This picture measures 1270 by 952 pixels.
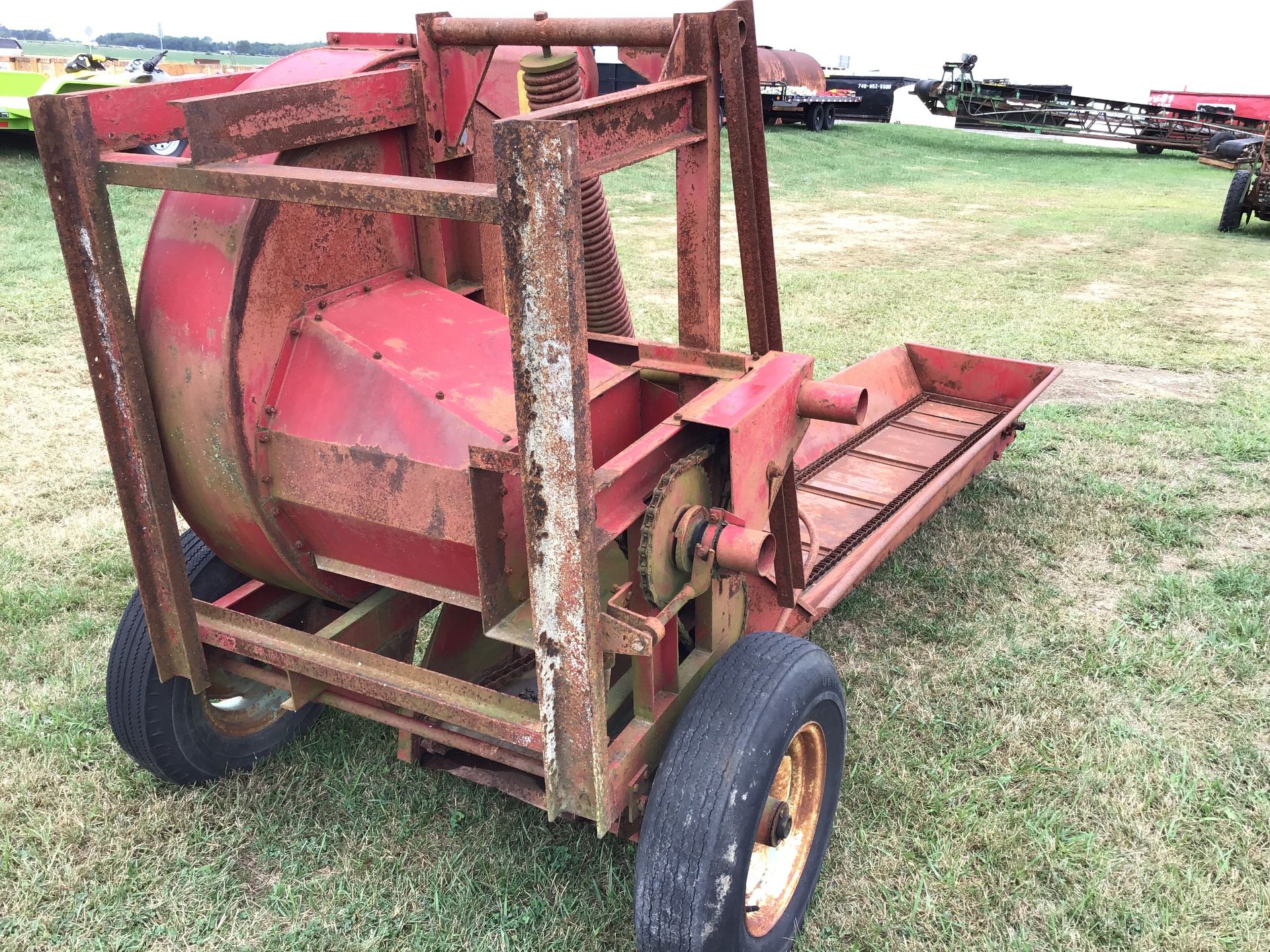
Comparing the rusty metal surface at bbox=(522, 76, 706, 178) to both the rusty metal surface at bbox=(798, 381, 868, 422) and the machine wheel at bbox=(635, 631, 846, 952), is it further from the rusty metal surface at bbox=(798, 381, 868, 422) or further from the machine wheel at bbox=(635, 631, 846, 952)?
the machine wheel at bbox=(635, 631, 846, 952)

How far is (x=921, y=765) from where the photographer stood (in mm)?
3277

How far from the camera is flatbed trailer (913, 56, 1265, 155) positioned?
20.5 metres

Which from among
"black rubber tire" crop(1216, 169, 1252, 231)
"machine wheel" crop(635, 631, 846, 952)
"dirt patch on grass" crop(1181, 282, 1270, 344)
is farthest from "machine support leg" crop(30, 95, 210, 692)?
"black rubber tire" crop(1216, 169, 1252, 231)

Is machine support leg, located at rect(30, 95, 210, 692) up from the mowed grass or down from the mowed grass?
up

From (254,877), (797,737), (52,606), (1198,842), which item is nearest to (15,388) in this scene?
(52,606)

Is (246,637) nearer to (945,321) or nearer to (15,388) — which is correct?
(15,388)

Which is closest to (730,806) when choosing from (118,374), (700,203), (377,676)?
(377,676)

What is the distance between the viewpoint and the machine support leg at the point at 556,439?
5.64ft

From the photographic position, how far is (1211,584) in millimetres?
4352

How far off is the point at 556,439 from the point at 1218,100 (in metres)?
25.3

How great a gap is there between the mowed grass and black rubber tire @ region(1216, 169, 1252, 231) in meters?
7.56

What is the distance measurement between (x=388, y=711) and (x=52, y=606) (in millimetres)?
2156

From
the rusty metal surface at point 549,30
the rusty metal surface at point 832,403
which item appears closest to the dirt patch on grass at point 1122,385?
the rusty metal surface at point 832,403

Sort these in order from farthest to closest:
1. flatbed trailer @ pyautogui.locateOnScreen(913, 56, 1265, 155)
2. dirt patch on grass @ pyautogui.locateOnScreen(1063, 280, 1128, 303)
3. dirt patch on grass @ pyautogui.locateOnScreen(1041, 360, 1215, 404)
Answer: flatbed trailer @ pyautogui.locateOnScreen(913, 56, 1265, 155) < dirt patch on grass @ pyautogui.locateOnScreen(1063, 280, 1128, 303) < dirt patch on grass @ pyautogui.locateOnScreen(1041, 360, 1215, 404)
